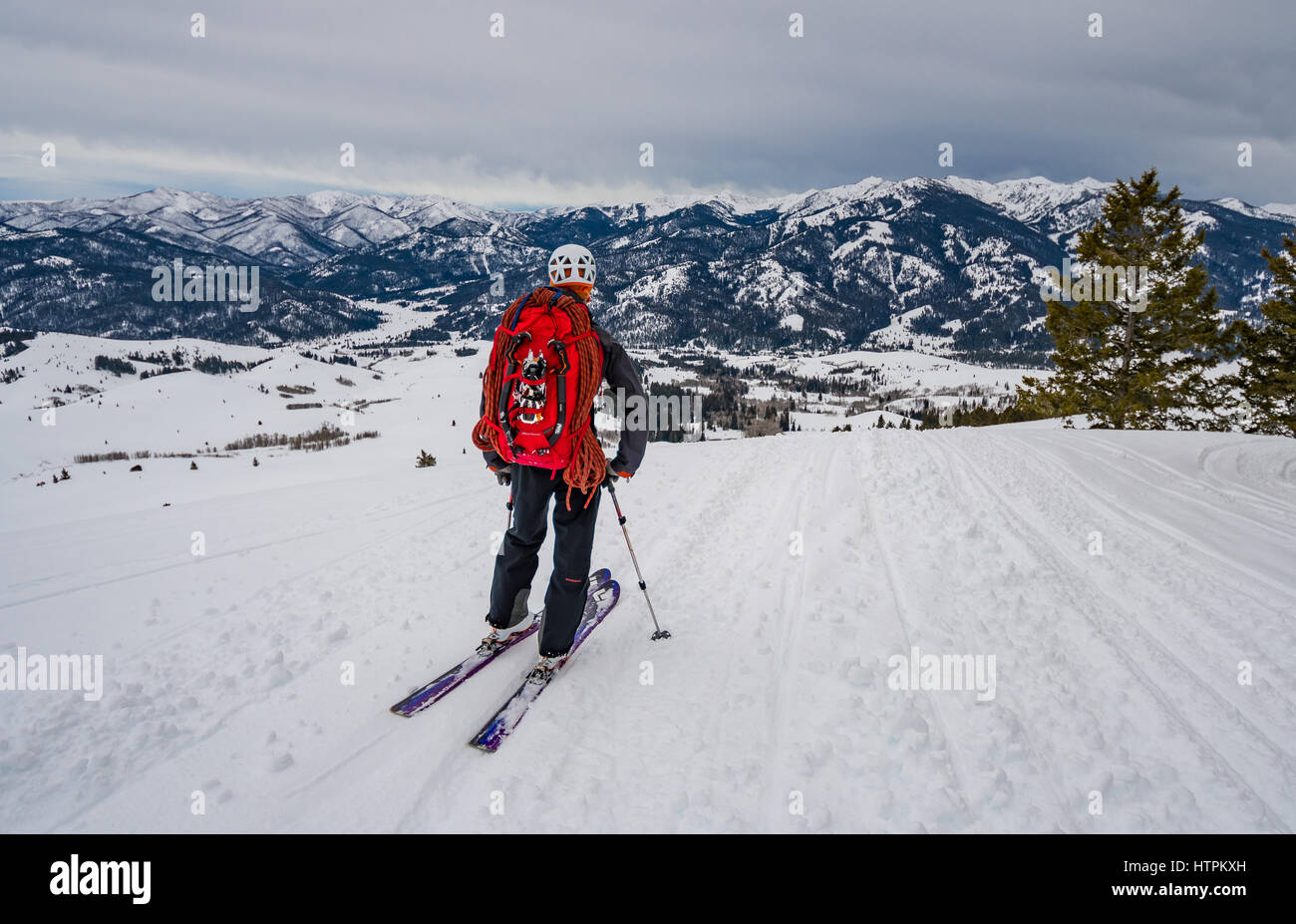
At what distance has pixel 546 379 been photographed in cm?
409

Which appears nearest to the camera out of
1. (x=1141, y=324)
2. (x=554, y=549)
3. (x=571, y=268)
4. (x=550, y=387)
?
(x=550, y=387)

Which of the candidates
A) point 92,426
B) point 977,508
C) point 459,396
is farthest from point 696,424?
point 977,508

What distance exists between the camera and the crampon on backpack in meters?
4.09

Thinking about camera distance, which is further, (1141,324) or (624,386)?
(1141,324)

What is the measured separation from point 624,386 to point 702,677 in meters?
2.35

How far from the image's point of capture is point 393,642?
4715mm

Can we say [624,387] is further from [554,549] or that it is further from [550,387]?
[554,549]

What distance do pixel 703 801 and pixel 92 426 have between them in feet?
245

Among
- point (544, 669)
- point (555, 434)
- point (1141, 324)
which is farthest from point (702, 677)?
point (1141, 324)

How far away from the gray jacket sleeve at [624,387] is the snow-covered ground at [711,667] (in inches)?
64.4

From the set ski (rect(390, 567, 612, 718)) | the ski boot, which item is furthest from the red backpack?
ski (rect(390, 567, 612, 718))

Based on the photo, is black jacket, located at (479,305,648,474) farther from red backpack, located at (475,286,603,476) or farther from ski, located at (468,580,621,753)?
ski, located at (468,580,621,753)

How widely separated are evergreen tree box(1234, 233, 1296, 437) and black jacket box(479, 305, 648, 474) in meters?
25.1
